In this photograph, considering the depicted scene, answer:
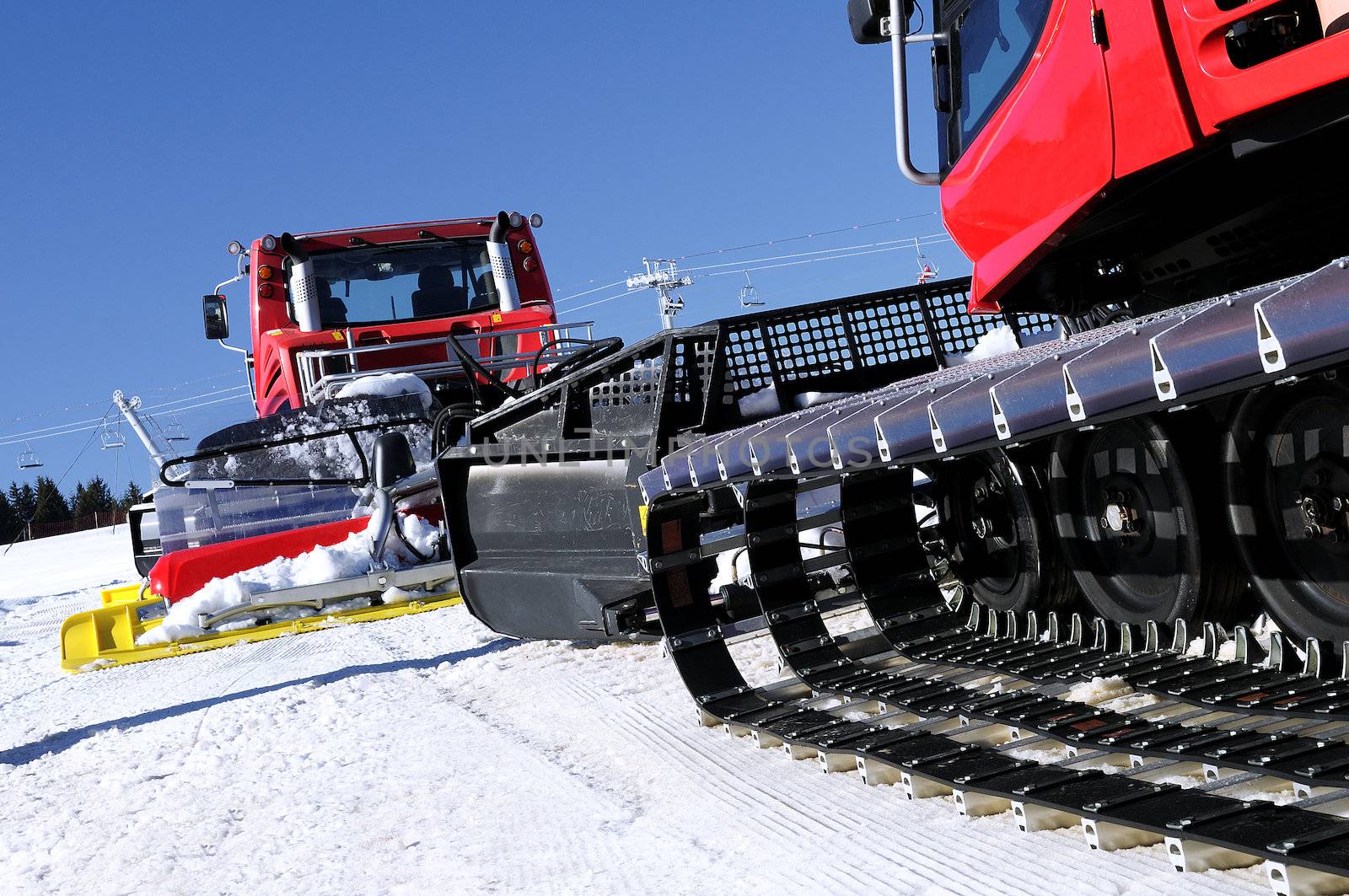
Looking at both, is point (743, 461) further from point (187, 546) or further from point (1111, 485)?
point (187, 546)

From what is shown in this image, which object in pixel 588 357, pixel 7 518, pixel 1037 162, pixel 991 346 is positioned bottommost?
pixel 7 518

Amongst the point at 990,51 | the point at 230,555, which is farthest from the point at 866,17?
the point at 230,555

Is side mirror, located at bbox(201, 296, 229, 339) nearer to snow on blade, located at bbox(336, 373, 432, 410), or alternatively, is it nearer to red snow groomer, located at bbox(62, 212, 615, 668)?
red snow groomer, located at bbox(62, 212, 615, 668)

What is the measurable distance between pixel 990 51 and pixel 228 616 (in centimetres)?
527

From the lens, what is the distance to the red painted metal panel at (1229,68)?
2133 millimetres

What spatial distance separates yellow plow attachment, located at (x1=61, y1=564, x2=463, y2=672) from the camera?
260 inches

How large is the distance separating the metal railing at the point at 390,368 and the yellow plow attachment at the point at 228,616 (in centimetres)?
158

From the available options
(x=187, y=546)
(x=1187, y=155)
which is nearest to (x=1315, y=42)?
(x=1187, y=155)

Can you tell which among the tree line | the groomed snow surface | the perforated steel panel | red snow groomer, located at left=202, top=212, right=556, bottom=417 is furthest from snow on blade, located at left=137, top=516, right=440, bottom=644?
the tree line

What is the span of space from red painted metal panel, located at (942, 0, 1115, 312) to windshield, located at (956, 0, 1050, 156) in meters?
0.06

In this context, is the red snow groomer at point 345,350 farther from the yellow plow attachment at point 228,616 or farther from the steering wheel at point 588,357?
the steering wheel at point 588,357

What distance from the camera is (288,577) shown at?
7.20 meters

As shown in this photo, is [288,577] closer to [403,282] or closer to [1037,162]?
[403,282]

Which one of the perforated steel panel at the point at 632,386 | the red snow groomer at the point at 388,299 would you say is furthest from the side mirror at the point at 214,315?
the perforated steel panel at the point at 632,386
